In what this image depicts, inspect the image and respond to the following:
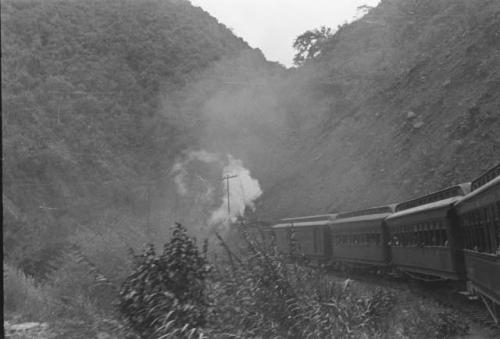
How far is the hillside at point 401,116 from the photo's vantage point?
99.5ft

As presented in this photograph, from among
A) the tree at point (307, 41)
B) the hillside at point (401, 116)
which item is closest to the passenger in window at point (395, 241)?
the hillside at point (401, 116)

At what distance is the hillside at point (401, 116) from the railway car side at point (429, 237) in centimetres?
1064

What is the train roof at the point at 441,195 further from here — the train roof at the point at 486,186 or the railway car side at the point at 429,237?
the train roof at the point at 486,186

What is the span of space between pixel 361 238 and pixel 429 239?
666 cm

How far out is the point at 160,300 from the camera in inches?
242

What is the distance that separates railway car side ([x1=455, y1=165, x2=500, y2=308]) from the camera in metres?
9.13

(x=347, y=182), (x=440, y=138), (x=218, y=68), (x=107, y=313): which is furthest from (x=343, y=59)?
(x=107, y=313)

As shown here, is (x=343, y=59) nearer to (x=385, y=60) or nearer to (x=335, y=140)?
(x=385, y=60)

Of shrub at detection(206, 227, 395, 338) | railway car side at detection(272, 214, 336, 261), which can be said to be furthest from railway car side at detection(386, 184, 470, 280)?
railway car side at detection(272, 214, 336, 261)

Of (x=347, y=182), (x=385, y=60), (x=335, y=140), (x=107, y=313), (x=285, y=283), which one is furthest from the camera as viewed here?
(x=385, y=60)

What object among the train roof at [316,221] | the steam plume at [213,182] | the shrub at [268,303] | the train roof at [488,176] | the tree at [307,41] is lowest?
the shrub at [268,303]

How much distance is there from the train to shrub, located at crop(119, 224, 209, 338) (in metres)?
1.17

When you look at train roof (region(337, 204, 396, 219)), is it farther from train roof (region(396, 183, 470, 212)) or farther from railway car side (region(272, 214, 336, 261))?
train roof (region(396, 183, 470, 212))

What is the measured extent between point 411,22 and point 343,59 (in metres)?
10.4
